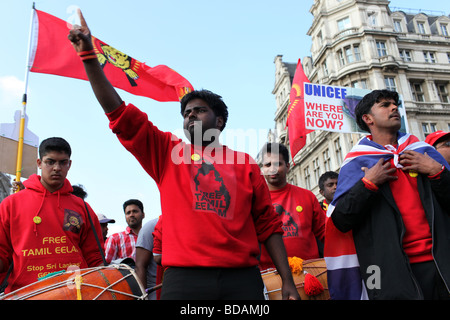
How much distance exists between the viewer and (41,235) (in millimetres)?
3082

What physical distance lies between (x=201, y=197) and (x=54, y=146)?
1.93 metres

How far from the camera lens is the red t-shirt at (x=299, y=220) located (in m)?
3.94

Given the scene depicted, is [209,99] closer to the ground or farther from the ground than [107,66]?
closer to the ground

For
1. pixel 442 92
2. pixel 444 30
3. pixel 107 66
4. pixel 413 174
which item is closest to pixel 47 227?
pixel 413 174

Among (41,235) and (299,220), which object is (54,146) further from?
(299,220)

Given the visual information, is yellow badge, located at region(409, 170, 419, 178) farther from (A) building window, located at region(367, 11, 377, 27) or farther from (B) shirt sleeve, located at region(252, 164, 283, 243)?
(A) building window, located at region(367, 11, 377, 27)

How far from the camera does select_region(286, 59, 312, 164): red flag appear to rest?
930 cm

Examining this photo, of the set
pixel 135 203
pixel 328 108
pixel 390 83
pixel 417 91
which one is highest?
pixel 390 83

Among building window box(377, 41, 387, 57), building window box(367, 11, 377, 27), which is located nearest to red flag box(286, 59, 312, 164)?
building window box(377, 41, 387, 57)

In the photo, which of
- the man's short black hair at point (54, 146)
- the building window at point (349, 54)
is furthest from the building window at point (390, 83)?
the man's short black hair at point (54, 146)

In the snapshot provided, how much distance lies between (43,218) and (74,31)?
1.74m

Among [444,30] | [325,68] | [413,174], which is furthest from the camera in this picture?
[444,30]

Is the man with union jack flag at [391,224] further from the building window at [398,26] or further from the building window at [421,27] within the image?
the building window at [421,27]

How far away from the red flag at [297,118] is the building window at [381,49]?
24.3m
